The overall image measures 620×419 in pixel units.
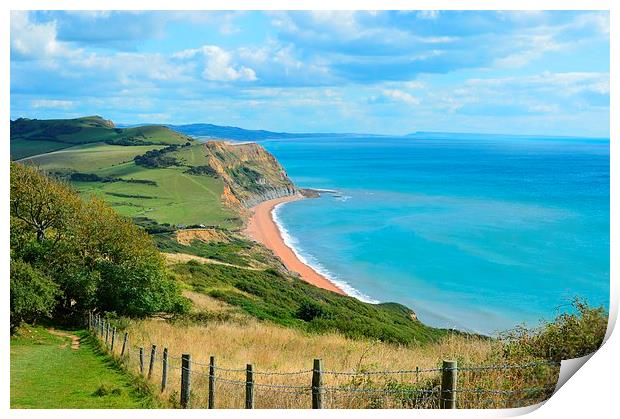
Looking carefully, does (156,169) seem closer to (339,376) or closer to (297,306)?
(297,306)

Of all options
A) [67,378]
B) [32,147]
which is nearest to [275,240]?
[67,378]

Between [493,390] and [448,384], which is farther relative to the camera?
[493,390]

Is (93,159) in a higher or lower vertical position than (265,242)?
higher

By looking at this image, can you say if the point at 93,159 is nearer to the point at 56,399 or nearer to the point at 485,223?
the point at 485,223

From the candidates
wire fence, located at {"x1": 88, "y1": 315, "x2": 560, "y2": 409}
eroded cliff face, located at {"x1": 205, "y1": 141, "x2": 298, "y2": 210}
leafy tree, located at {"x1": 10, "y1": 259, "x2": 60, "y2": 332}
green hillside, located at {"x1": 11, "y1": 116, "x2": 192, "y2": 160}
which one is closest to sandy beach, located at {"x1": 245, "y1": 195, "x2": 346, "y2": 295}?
eroded cliff face, located at {"x1": 205, "y1": 141, "x2": 298, "y2": 210}

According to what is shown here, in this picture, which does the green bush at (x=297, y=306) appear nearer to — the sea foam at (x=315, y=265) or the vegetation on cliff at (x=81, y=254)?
the vegetation on cliff at (x=81, y=254)

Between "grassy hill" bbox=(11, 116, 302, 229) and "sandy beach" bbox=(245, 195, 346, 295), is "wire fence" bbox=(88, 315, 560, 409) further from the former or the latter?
"grassy hill" bbox=(11, 116, 302, 229)

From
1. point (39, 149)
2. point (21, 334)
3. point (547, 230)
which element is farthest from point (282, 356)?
point (39, 149)
